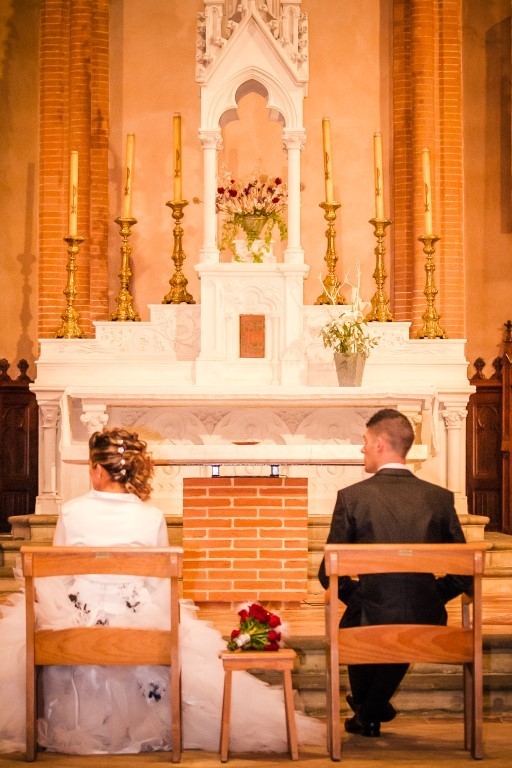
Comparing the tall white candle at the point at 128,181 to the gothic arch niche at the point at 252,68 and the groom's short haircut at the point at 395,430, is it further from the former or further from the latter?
the groom's short haircut at the point at 395,430

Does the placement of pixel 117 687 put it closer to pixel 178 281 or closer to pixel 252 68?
pixel 178 281

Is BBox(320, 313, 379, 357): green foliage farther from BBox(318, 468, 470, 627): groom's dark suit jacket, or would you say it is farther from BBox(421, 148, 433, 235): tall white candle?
BBox(318, 468, 470, 627): groom's dark suit jacket

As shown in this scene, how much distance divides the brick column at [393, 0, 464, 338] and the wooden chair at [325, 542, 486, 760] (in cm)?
643

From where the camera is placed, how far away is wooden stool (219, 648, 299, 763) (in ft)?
14.9

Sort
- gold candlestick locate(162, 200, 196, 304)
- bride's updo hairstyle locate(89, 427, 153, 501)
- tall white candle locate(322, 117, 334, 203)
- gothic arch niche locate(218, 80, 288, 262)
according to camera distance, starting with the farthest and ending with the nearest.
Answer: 1. gothic arch niche locate(218, 80, 288, 262)
2. tall white candle locate(322, 117, 334, 203)
3. gold candlestick locate(162, 200, 196, 304)
4. bride's updo hairstyle locate(89, 427, 153, 501)

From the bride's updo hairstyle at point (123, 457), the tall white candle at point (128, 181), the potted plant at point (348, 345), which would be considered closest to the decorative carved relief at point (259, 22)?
the tall white candle at point (128, 181)

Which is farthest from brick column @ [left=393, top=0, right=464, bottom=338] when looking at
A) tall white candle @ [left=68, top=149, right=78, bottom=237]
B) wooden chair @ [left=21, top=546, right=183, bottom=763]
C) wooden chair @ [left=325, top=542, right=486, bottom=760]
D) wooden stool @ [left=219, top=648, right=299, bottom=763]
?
wooden chair @ [left=21, top=546, right=183, bottom=763]

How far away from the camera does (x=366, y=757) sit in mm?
4555

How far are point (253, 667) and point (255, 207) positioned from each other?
4886mm

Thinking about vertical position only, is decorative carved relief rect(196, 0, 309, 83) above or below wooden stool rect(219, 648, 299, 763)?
above

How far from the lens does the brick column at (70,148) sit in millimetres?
10820

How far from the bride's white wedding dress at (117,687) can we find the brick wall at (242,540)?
2.08 m

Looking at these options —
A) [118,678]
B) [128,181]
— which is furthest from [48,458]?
[118,678]

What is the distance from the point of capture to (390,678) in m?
4.84
